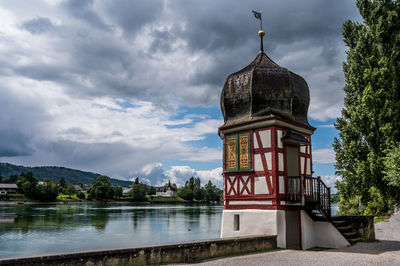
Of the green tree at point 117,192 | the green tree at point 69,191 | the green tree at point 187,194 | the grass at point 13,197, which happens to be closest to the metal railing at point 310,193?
the grass at point 13,197

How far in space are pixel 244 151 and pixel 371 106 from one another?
10364 millimetres

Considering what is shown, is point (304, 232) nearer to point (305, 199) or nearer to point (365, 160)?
point (305, 199)

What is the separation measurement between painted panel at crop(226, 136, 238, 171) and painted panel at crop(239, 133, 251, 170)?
10.8 inches

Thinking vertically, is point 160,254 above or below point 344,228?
below

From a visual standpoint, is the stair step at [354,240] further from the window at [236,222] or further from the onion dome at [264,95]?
the onion dome at [264,95]

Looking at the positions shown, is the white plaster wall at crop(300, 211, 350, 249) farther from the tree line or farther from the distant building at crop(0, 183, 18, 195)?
the distant building at crop(0, 183, 18, 195)

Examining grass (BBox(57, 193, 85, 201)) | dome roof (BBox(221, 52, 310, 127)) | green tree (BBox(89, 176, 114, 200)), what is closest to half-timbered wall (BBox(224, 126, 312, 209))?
dome roof (BBox(221, 52, 310, 127))

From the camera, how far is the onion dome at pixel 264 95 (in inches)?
518

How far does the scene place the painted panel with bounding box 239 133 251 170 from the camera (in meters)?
12.9

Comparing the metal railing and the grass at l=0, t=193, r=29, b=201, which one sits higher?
the metal railing

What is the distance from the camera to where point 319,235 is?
12.6m

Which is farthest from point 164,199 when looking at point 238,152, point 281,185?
point 281,185

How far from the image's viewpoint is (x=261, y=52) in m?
14.7

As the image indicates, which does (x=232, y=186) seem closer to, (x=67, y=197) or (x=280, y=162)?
(x=280, y=162)
